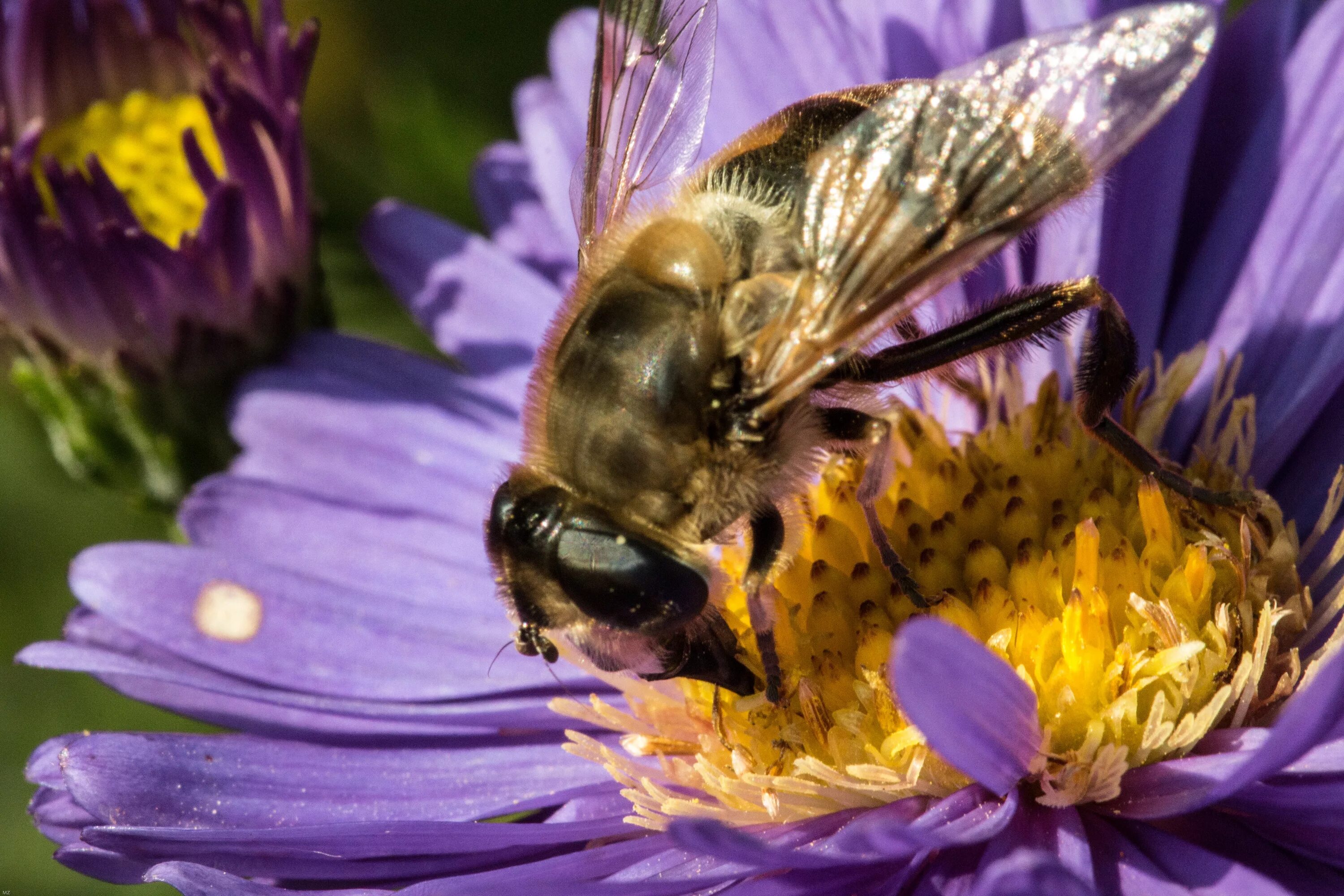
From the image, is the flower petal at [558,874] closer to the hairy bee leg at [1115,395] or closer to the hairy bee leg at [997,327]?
the hairy bee leg at [997,327]

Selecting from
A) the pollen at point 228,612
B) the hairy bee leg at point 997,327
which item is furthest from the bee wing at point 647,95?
the pollen at point 228,612

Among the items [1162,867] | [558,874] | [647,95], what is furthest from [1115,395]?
[558,874]

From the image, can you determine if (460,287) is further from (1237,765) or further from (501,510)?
(1237,765)

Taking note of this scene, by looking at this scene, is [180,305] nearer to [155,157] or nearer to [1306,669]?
[155,157]

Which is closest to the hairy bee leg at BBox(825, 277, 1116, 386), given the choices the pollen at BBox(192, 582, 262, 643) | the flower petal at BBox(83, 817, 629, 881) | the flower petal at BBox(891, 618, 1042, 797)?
the flower petal at BBox(891, 618, 1042, 797)

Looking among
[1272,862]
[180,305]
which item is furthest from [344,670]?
[1272,862]

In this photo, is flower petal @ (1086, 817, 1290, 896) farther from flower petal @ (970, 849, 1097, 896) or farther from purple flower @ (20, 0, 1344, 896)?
flower petal @ (970, 849, 1097, 896)

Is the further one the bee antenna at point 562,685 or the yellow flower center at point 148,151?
the yellow flower center at point 148,151
